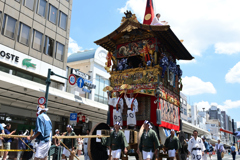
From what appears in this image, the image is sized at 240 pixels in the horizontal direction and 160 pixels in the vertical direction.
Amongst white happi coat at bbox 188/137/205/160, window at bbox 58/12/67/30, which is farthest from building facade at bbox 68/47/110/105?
white happi coat at bbox 188/137/205/160

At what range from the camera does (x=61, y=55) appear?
25656 millimetres

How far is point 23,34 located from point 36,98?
6427mm

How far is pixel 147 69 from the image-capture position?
11.3m

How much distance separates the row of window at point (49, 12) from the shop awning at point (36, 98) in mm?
9144

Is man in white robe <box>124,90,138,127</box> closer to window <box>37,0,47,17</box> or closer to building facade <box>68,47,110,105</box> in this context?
window <box>37,0,47,17</box>

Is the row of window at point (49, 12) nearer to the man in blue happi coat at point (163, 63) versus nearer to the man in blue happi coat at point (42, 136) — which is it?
the man in blue happi coat at point (163, 63)

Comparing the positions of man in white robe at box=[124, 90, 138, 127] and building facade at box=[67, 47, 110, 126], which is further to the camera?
building facade at box=[67, 47, 110, 126]

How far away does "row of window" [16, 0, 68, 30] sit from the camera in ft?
73.7

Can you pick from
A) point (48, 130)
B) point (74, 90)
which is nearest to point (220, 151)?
point (48, 130)

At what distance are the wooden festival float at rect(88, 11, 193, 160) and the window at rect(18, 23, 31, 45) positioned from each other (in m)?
11.6

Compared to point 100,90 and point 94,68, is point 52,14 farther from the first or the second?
point 100,90

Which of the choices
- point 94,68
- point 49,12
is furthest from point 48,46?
point 94,68

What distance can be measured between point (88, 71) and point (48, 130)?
2420cm

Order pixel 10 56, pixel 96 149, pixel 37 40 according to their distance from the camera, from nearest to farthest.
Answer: pixel 96 149 < pixel 10 56 < pixel 37 40
